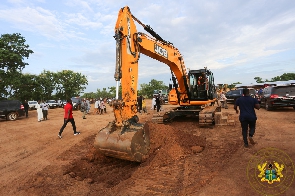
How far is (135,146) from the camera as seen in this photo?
4.91m

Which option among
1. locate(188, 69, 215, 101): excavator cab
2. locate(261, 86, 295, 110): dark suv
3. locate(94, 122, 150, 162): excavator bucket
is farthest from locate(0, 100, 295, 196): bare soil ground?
locate(261, 86, 295, 110): dark suv

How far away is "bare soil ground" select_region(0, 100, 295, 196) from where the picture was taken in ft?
13.0

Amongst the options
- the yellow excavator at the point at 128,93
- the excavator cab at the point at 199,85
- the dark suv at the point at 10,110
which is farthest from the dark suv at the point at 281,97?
the dark suv at the point at 10,110

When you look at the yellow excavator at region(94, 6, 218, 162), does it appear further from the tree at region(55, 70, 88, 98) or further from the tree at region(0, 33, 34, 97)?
the tree at region(55, 70, 88, 98)

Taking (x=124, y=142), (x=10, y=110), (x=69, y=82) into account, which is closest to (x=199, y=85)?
(x=124, y=142)

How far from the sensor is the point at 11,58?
20203mm

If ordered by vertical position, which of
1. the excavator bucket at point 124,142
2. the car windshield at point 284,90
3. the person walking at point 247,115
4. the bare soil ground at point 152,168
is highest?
the car windshield at point 284,90

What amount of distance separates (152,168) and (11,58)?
2120cm

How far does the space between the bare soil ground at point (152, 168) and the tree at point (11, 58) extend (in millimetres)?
15840

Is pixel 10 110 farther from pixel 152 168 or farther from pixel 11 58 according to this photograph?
pixel 152 168

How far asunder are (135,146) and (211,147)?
267cm

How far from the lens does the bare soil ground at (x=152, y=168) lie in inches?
156

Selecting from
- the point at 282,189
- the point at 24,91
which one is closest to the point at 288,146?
the point at 282,189

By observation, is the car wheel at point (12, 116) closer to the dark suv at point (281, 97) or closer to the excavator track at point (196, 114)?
the excavator track at point (196, 114)
